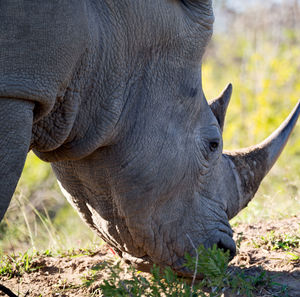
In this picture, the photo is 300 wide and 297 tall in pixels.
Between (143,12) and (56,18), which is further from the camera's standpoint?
(143,12)

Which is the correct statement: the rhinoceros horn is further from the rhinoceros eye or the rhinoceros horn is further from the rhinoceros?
the rhinoceros eye

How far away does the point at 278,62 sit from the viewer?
1260 cm

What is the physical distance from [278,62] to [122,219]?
33.4ft

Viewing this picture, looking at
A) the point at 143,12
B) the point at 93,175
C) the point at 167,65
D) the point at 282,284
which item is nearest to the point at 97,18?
the point at 143,12

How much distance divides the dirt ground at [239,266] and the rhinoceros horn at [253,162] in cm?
28

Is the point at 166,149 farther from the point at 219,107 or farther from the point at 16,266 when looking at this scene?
the point at 16,266

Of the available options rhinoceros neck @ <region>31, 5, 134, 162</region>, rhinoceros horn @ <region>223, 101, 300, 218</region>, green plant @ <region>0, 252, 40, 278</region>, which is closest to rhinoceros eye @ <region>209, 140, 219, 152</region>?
rhinoceros horn @ <region>223, 101, 300, 218</region>

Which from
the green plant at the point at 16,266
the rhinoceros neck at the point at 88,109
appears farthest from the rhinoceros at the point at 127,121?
the green plant at the point at 16,266

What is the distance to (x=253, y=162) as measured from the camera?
3.67 metres

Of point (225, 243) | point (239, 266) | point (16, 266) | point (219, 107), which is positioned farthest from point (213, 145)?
point (16, 266)

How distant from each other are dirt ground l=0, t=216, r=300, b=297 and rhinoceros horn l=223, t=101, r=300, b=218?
28 cm

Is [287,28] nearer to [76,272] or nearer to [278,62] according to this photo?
[278,62]

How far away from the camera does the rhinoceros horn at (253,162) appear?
3600 millimetres

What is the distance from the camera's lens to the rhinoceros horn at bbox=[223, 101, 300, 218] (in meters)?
3.60
